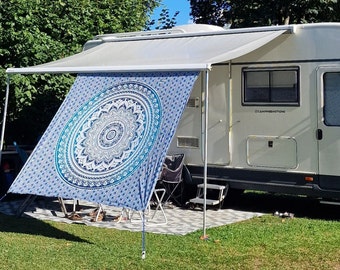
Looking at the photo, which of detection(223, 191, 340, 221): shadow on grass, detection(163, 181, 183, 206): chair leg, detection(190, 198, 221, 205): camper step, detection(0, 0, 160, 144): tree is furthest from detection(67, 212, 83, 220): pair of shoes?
detection(0, 0, 160, 144): tree

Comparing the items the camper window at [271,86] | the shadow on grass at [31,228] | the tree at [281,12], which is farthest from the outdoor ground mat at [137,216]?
the tree at [281,12]

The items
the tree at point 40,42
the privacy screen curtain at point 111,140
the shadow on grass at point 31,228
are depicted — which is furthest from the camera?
the tree at point 40,42

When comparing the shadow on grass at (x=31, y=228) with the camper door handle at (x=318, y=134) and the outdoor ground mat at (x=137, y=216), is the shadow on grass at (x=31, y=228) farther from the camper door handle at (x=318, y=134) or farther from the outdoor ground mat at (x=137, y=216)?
the camper door handle at (x=318, y=134)

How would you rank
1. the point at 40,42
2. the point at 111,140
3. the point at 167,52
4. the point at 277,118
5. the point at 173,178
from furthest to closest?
the point at 40,42, the point at 173,178, the point at 277,118, the point at 167,52, the point at 111,140

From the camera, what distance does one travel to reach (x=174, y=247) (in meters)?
6.78

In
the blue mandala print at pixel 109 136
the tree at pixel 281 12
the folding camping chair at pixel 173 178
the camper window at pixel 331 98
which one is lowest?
the folding camping chair at pixel 173 178

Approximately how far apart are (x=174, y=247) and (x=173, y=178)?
2.68 meters

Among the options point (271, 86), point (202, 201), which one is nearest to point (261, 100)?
point (271, 86)

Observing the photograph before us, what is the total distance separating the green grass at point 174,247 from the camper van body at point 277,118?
0.83 metres

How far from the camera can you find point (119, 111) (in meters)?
7.48

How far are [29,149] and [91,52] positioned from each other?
7.80ft

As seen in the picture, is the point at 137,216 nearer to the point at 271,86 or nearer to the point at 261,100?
the point at 261,100

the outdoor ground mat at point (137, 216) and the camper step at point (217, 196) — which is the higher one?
the camper step at point (217, 196)

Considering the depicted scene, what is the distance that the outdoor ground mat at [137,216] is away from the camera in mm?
8062
